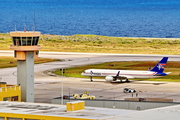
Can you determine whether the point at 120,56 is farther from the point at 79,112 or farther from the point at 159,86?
the point at 79,112

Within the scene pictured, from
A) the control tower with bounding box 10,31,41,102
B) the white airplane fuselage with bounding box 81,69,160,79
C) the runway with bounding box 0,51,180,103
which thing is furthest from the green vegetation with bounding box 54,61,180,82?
the control tower with bounding box 10,31,41,102

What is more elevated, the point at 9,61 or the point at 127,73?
the point at 9,61

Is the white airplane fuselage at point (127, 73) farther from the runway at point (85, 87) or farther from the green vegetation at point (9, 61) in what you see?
the green vegetation at point (9, 61)

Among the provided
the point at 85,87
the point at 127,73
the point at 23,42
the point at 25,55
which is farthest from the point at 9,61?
the point at 23,42

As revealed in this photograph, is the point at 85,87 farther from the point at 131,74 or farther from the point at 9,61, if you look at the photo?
the point at 9,61

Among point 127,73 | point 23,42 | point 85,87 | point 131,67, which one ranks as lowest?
point 85,87

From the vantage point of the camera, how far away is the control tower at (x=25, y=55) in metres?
74.6

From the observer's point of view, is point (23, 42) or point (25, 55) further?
point (25, 55)

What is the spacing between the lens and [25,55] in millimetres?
75875

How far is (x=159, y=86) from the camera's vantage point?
119250mm

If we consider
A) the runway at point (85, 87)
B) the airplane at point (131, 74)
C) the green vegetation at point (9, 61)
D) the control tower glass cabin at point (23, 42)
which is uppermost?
the green vegetation at point (9, 61)

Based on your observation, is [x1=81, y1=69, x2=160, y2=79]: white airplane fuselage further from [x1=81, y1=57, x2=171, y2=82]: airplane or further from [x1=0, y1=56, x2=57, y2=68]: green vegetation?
[x1=0, y1=56, x2=57, y2=68]: green vegetation

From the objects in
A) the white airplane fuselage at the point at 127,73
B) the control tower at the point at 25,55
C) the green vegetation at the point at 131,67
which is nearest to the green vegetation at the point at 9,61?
the green vegetation at the point at 131,67

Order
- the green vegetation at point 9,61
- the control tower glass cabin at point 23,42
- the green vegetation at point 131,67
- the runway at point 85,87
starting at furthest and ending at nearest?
the green vegetation at point 9,61
the green vegetation at point 131,67
the runway at point 85,87
the control tower glass cabin at point 23,42
